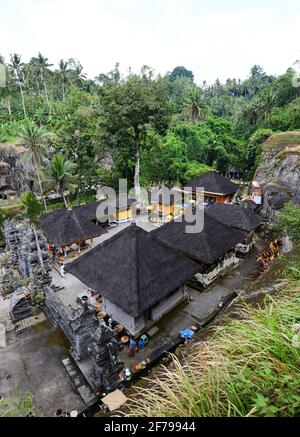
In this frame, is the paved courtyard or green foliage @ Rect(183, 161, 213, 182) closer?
the paved courtyard

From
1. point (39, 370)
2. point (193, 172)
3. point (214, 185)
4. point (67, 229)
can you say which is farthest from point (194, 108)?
point (39, 370)

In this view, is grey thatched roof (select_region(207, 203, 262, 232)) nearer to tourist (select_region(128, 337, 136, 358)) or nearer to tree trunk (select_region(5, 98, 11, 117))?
tourist (select_region(128, 337, 136, 358))

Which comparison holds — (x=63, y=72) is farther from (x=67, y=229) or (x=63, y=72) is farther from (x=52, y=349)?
(x=52, y=349)

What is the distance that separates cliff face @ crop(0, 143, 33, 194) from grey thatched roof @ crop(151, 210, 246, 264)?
83.9ft

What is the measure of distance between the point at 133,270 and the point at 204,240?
5794 mm

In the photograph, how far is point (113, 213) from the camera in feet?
85.8

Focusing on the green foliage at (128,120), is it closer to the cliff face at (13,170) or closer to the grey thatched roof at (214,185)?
the cliff face at (13,170)

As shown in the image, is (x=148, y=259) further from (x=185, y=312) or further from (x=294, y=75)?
(x=294, y=75)

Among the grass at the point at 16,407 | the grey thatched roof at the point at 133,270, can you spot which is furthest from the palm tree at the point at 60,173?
the grass at the point at 16,407

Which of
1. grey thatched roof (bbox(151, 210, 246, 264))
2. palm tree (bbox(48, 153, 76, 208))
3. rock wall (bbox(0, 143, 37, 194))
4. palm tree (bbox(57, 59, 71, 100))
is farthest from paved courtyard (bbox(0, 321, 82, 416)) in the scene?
palm tree (bbox(57, 59, 71, 100))

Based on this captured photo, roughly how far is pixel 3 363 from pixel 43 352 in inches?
59.0

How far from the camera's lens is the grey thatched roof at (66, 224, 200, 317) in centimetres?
1158

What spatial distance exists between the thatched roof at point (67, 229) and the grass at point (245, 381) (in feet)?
56.1

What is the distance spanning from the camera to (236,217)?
69.6 ft
